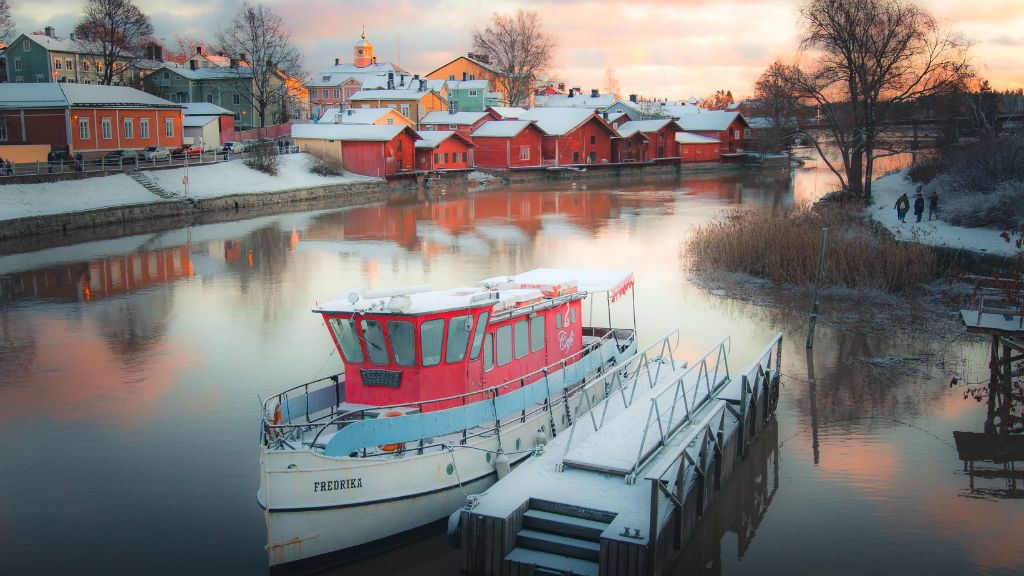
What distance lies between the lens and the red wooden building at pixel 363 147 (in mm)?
59562

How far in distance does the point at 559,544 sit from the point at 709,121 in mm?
80478

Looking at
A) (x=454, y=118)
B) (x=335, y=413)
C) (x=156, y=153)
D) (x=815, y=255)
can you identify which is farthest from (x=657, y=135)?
(x=335, y=413)

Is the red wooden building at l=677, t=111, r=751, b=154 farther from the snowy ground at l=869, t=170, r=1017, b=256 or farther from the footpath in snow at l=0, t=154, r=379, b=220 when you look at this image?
the snowy ground at l=869, t=170, r=1017, b=256

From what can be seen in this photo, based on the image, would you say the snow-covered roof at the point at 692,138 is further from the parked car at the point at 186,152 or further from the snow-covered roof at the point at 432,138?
the parked car at the point at 186,152

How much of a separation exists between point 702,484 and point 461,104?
281ft

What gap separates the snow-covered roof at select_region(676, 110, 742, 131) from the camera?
86000mm

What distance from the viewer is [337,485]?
10.9 metres

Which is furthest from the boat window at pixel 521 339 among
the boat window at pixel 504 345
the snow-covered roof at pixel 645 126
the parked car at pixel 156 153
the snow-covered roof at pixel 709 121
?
the snow-covered roof at pixel 709 121

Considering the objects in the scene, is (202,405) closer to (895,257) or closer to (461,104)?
(895,257)

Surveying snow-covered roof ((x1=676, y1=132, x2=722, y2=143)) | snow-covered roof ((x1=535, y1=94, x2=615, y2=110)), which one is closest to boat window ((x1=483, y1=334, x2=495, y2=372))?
snow-covered roof ((x1=676, y1=132, x2=722, y2=143))

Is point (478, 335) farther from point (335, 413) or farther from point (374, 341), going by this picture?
point (335, 413)

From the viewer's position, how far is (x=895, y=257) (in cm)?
2517

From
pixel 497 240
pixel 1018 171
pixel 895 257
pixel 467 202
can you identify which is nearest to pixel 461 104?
pixel 467 202

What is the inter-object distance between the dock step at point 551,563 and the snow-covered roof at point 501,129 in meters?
59.7
